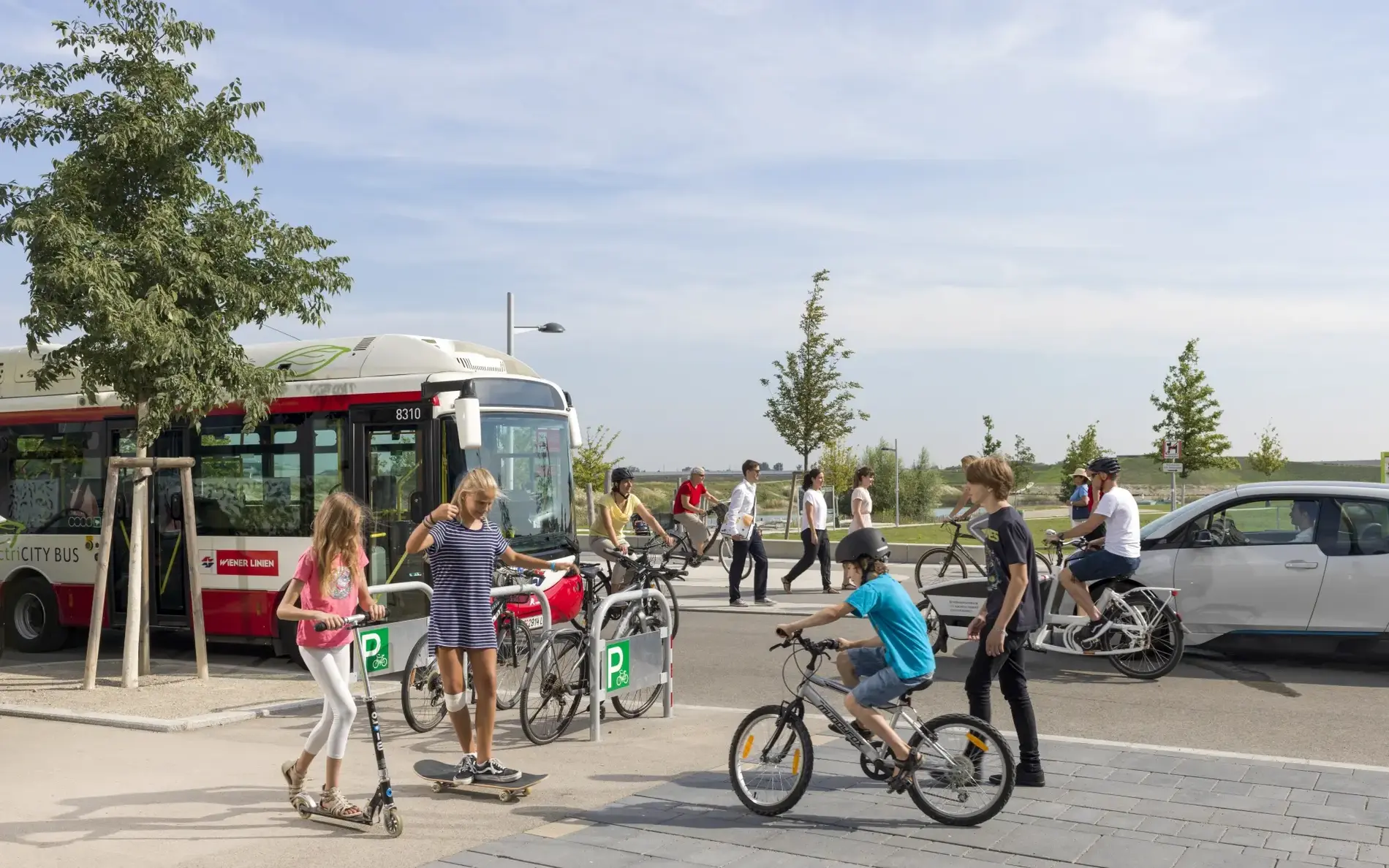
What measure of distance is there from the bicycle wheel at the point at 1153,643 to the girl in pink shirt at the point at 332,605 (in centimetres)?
686

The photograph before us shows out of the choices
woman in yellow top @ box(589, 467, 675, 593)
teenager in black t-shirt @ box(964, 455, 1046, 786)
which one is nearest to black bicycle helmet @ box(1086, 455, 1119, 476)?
woman in yellow top @ box(589, 467, 675, 593)

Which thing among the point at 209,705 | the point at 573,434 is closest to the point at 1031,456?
the point at 573,434

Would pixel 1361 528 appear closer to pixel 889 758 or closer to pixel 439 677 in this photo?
pixel 889 758

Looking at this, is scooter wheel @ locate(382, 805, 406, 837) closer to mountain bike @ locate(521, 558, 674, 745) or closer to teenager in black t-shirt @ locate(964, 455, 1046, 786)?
mountain bike @ locate(521, 558, 674, 745)

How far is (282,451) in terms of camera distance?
12602 mm

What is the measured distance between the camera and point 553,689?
8.39m

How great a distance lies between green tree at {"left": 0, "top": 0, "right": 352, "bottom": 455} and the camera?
10.4 meters

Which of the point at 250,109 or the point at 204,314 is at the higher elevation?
the point at 250,109

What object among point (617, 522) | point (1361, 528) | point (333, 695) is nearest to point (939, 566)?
point (617, 522)

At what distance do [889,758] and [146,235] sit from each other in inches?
298

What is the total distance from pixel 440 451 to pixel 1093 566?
5822mm

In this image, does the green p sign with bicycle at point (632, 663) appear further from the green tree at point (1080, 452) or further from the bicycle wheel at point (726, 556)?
the green tree at point (1080, 452)

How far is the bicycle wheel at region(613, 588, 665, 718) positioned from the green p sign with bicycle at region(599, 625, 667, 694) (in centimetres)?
9

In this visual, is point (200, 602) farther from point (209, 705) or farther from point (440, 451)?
point (440, 451)
